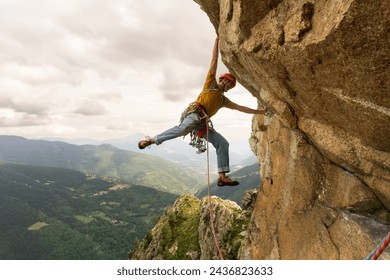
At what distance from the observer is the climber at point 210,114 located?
9.30m

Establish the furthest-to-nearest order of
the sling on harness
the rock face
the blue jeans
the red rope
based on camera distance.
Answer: the sling on harness < the blue jeans < the rock face < the red rope

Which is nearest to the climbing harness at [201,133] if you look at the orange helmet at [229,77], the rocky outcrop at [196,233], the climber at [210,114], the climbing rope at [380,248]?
the climber at [210,114]

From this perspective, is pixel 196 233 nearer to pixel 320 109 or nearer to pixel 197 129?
pixel 197 129

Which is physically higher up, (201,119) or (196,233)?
(201,119)

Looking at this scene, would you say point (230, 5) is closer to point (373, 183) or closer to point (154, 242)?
point (373, 183)

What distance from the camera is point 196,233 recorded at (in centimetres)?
3703

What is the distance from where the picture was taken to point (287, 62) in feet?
20.2

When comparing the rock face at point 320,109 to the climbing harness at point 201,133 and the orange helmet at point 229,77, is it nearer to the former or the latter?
the orange helmet at point 229,77

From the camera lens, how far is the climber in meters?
9.30

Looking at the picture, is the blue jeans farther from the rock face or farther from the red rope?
the red rope

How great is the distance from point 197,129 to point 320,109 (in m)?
4.44

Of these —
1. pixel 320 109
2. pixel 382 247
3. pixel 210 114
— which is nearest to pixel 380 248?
pixel 382 247

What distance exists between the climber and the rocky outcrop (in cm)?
1772

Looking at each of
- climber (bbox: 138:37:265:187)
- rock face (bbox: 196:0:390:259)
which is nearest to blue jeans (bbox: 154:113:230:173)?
climber (bbox: 138:37:265:187)
